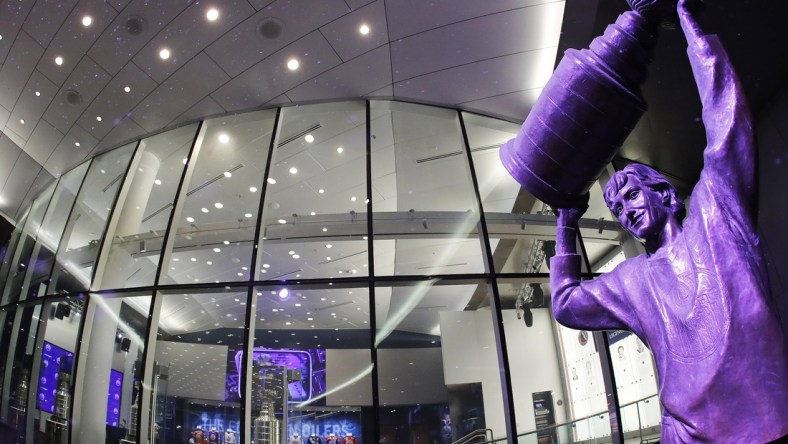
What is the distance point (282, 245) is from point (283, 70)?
2344 millimetres

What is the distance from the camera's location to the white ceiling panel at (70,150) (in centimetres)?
797

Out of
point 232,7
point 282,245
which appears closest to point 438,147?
point 282,245

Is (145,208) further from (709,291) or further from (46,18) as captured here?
(709,291)

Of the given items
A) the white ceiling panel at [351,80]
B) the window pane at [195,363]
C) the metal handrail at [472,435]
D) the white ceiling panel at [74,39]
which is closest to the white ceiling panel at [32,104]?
the white ceiling panel at [74,39]

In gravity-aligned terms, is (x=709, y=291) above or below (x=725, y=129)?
below

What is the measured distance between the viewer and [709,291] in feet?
3.84

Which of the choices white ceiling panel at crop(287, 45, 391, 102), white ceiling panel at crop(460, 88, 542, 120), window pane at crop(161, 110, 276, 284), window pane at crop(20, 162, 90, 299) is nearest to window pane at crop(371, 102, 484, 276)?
white ceiling panel at crop(460, 88, 542, 120)

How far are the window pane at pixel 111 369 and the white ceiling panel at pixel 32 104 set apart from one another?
9.90 ft

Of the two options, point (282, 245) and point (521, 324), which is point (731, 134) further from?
point (282, 245)

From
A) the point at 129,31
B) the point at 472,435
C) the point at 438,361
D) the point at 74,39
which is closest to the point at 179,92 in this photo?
the point at 129,31

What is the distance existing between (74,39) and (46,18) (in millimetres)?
340

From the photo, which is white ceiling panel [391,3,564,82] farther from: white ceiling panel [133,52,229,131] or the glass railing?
the glass railing

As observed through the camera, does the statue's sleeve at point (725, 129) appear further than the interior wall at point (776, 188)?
No

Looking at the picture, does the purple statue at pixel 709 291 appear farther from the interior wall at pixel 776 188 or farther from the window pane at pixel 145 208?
the window pane at pixel 145 208
